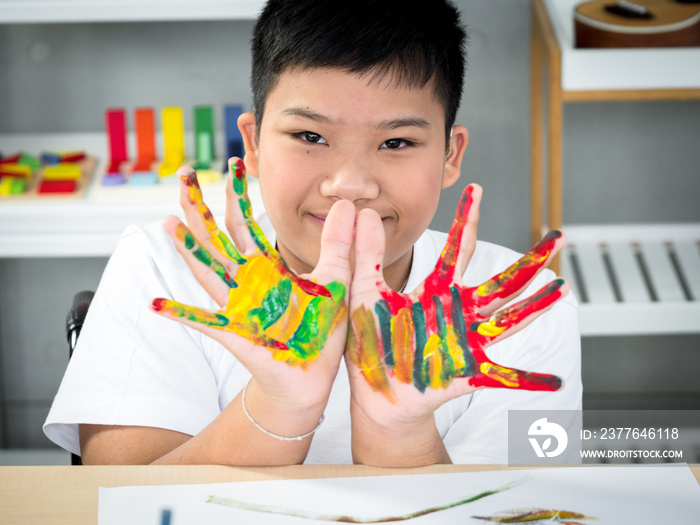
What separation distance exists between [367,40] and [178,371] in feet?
1.54

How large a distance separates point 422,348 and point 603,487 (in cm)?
20

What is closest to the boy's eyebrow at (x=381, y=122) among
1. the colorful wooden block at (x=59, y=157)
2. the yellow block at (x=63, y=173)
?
the yellow block at (x=63, y=173)

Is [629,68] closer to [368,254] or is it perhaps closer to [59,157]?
[368,254]

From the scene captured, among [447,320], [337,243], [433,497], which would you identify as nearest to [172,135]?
[337,243]

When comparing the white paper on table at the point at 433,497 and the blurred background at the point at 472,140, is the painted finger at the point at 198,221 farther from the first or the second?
the blurred background at the point at 472,140

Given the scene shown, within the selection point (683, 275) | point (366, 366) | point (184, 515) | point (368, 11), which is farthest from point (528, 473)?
point (683, 275)

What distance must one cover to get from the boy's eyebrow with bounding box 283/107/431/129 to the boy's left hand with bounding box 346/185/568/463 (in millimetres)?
154

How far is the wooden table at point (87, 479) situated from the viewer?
63cm

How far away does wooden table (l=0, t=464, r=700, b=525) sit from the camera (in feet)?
2.05

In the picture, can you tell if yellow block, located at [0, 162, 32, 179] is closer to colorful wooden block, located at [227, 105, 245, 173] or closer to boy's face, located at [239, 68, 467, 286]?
colorful wooden block, located at [227, 105, 245, 173]

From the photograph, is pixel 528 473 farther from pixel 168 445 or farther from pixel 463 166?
pixel 463 166

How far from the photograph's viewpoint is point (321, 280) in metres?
0.76

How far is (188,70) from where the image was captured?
1923 mm

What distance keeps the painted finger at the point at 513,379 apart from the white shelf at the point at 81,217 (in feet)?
3.17
